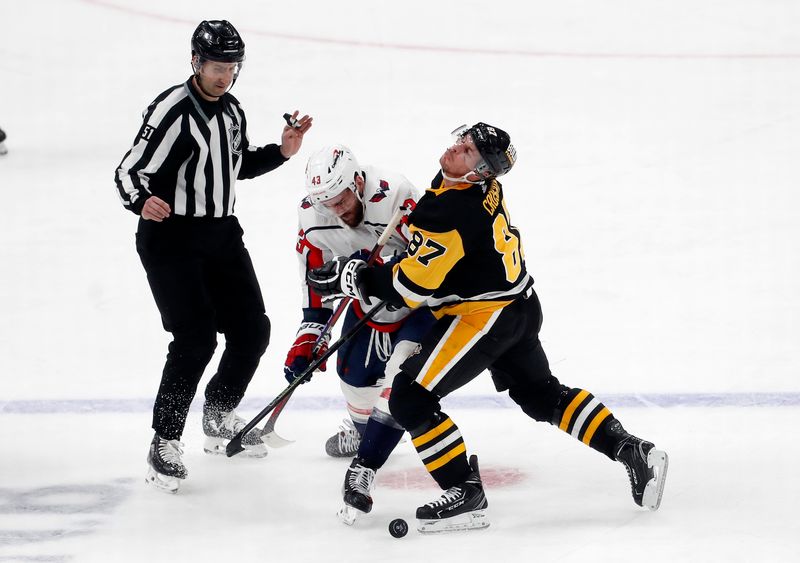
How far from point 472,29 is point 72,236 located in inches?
128

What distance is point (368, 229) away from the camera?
10.9ft

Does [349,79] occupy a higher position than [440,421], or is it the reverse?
[349,79]

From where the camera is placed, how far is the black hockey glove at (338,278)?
299 centimetres

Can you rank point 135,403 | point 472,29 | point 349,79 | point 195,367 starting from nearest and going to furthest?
1. point 195,367
2. point 135,403
3. point 349,79
4. point 472,29

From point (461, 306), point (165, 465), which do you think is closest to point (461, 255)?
point (461, 306)

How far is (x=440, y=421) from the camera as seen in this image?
2965 mm

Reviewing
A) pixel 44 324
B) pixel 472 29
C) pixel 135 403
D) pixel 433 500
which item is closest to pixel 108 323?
pixel 44 324

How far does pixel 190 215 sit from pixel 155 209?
0.19 m

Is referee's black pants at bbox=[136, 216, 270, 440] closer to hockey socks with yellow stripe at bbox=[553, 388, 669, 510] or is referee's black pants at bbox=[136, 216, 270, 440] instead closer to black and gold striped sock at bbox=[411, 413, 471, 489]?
black and gold striped sock at bbox=[411, 413, 471, 489]

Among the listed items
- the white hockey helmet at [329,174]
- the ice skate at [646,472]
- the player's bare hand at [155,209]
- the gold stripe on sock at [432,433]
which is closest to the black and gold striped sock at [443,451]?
the gold stripe on sock at [432,433]

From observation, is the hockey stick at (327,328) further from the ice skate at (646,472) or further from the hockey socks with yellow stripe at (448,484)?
the ice skate at (646,472)

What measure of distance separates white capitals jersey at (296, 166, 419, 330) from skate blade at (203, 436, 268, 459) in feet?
1.76

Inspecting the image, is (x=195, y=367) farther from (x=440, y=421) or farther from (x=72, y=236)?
(x=72, y=236)

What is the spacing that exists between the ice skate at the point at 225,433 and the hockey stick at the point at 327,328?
0.10ft
